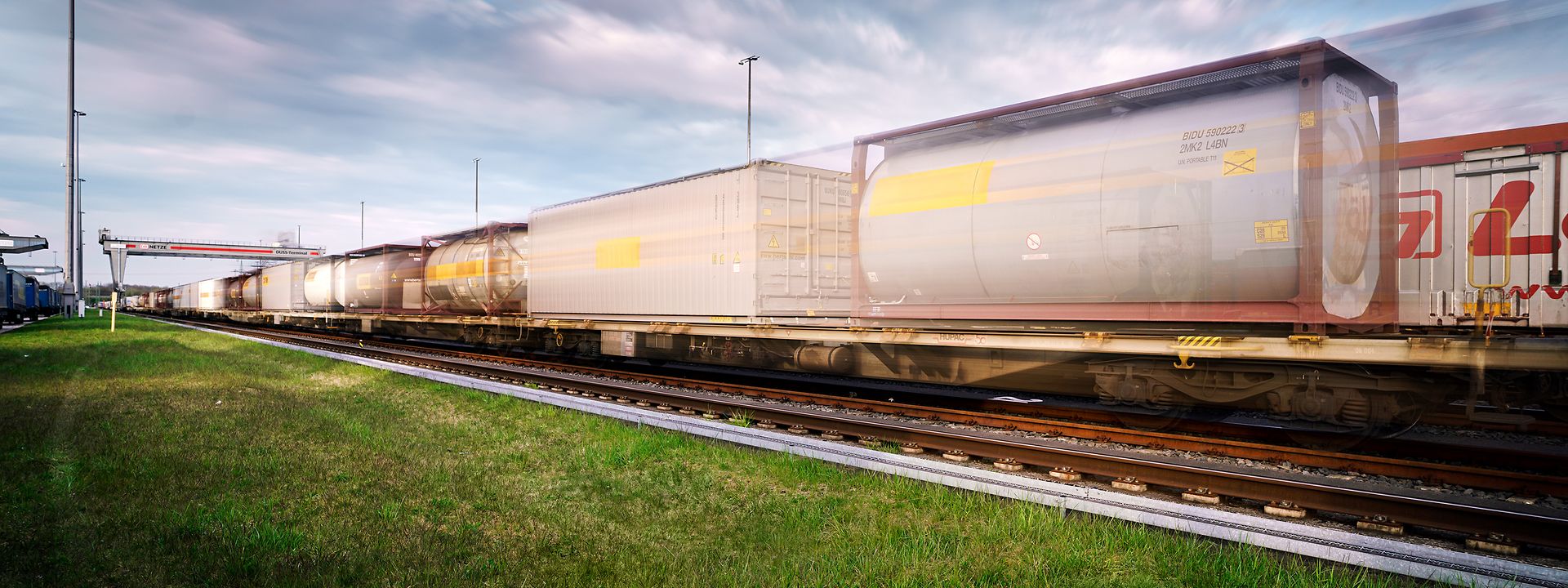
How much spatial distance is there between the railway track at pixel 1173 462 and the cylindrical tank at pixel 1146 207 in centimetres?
142

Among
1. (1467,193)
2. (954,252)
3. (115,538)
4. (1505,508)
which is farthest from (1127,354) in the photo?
(115,538)

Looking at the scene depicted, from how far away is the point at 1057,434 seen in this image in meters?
9.20

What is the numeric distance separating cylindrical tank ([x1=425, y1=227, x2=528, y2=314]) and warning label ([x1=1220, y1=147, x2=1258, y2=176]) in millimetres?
17364

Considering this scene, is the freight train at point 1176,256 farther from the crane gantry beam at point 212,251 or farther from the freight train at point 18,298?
the crane gantry beam at point 212,251

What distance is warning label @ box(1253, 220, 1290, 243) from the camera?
720 cm

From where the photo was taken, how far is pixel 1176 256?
7855 mm

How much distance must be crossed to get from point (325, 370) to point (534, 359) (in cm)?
524

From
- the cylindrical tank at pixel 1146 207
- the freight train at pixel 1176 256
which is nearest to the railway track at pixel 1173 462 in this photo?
the freight train at pixel 1176 256

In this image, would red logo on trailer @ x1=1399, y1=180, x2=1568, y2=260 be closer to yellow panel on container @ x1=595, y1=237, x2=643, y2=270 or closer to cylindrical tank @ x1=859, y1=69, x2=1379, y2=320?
cylindrical tank @ x1=859, y1=69, x2=1379, y2=320

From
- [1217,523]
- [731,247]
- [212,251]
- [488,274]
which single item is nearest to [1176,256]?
[1217,523]

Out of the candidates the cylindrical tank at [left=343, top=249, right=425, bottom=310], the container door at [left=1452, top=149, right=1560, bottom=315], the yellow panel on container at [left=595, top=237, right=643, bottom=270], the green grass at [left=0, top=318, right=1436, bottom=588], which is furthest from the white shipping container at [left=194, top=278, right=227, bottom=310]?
the container door at [left=1452, top=149, right=1560, bottom=315]

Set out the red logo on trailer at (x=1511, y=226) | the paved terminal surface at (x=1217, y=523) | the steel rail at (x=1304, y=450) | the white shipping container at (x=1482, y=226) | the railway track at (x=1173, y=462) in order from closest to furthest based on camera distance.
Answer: the paved terminal surface at (x=1217, y=523)
the railway track at (x=1173, y=462)
the steel rail at (x=1304, y=450)
the white shipping container at (x=1482, y=226)
the red logo on trailer at (x=1511, y=226)

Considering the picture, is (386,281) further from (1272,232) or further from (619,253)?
(1272,232)

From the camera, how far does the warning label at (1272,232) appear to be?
720 centimetres
